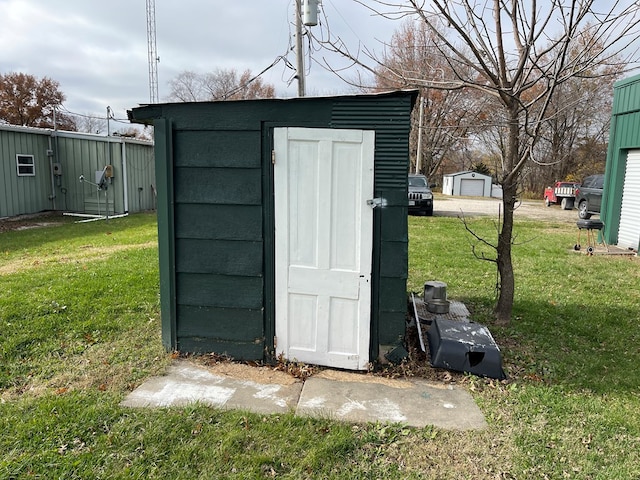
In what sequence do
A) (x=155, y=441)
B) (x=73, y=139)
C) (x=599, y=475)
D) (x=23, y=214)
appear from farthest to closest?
(x=73, y=139) → (x=23, y=214) → (x=155, y=441) → (x=599, y=475)

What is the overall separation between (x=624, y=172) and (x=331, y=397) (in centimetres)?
919

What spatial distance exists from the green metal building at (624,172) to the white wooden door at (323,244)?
7.84 metres

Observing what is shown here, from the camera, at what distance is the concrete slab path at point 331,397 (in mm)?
2785

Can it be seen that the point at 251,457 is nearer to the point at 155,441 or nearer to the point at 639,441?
the point at 155,441

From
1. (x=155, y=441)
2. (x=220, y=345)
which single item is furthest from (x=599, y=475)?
(x=220, y=345)

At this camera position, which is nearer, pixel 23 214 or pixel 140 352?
pixel 140 352

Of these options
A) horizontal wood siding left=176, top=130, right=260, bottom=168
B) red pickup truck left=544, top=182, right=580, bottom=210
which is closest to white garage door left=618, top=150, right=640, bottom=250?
horizontal wood siding left=176, top=130, right=260, bottom=168

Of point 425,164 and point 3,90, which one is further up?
point 3,90

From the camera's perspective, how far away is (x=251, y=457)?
234 centimetres

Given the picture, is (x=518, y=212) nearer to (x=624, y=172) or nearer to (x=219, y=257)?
(x=624, y=172)

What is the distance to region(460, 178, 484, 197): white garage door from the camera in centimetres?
3612

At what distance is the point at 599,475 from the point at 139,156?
15.1 meters

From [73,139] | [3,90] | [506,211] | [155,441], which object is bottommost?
[155,441]

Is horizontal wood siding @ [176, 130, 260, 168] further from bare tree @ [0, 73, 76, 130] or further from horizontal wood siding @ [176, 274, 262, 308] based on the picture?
bare tree @ [0, 73, 76, 130]
